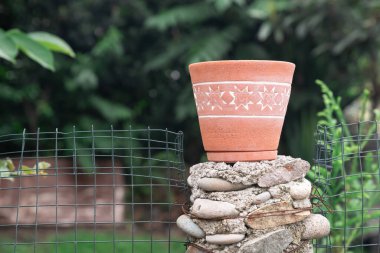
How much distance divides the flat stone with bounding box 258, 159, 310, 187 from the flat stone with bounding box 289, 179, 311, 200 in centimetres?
3

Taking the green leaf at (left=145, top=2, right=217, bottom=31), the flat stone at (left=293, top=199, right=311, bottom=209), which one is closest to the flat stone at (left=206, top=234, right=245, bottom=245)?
the flat stone at (left=293, top=199, right=311, bottom=209)

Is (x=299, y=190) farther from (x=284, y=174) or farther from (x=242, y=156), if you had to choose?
(x=242, y=156)

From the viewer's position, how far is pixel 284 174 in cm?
196

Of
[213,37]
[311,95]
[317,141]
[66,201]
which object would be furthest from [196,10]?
[317,141]

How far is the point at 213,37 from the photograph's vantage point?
6621 mm

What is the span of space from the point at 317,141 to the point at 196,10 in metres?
4.70

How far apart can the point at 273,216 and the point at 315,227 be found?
0.19 m

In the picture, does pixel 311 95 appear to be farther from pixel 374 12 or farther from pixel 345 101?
pixel 374 12

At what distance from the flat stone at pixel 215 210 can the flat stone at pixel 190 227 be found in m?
0.06

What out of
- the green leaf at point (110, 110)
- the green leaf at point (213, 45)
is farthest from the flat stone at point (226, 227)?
the green leaf at point (110, 110)

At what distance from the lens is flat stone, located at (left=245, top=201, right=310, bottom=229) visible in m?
1.90

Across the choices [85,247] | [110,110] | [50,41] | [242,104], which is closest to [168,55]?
[110,110]

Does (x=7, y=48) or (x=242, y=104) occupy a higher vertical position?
(x=7, y=48)

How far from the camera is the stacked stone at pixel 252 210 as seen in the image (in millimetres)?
1893
